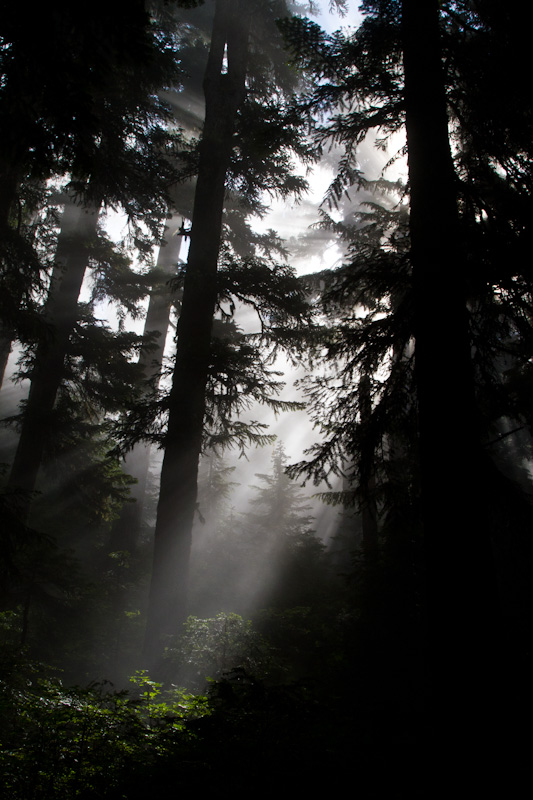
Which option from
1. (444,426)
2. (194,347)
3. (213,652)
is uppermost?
(194,347)

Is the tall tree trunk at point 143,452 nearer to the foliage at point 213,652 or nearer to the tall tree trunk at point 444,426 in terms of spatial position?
the foliage at point 213,652

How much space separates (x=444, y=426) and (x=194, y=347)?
5.13 metres

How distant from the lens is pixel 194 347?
27.3ft

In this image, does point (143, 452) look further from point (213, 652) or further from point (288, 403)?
point (213, 652)

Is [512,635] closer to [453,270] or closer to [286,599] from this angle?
[453,270]

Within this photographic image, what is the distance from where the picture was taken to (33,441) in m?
11.1

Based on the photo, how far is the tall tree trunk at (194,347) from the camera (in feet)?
24.6

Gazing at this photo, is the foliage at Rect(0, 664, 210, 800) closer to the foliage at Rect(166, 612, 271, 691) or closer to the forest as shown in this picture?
the forest

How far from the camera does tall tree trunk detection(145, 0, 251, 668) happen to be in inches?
295

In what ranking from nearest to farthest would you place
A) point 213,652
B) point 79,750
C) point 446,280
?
point 79,750 → point 446,280 → point 213,652

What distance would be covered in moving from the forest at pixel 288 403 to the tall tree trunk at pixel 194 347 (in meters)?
0.05

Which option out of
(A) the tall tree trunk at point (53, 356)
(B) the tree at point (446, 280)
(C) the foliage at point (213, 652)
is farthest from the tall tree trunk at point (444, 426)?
(A) the tall tree trunk at point (53, 356)

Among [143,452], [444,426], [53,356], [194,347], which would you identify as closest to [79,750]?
[444,426]

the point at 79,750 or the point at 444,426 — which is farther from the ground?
the point at 444,426
